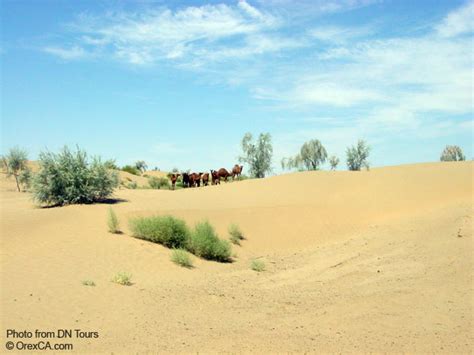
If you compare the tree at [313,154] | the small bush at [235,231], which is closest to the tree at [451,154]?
the tree at [313,154]

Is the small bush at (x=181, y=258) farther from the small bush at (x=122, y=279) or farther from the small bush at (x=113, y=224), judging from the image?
the small bush at (x=122, y=279)

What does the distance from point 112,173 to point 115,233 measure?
A: 18.9 feet

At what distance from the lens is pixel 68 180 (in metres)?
19.3

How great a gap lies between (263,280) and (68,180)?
1000cm

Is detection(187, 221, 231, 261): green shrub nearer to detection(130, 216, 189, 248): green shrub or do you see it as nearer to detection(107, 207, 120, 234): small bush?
Answer: detection(130, 216, 189, 248): green shrub

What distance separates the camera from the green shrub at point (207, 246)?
16078 millimetres

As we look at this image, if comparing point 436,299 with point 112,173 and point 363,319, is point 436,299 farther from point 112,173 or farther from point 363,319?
point 112,173

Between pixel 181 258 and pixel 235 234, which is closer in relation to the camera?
pixel 181 258

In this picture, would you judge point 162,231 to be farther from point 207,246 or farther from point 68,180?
point 68,180

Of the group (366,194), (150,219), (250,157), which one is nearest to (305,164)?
(250,157)

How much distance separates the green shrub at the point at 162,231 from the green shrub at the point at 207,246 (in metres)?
0.35

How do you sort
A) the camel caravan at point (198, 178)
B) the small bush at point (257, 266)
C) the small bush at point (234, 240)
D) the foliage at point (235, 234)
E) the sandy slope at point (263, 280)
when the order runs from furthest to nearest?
the camel caravan at point (198, 178) → the foliage at point (235, 234) → the small bush at point (234, 240) → the small bush at point (257, 266) → the sandy slope at point (263, 280)

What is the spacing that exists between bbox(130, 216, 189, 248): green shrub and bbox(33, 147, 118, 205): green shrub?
172 inches

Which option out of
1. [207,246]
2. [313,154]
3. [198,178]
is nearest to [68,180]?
[207,246]
